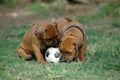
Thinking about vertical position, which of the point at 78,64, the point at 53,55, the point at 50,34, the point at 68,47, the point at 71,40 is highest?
the point at 50,34

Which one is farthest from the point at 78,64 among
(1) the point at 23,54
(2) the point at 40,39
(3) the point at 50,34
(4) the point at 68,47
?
(1) the point at 23,54

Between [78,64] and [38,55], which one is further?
[38,55]

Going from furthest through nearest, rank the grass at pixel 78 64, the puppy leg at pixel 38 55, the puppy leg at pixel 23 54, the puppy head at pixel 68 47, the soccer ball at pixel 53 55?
1. the puppy leg at pixel 23 54
2. the puppy leg at pixel 38 55
3. the soccer ball at pixel 53 55
4. the puppy head at pixel 68 47
5. the grass at pixel 78 64

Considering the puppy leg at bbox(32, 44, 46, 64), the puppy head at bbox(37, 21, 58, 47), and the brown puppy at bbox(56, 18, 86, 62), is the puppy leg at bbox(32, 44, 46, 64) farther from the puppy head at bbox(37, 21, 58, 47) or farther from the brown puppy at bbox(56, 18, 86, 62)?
the brown puppy at bbox(56, 18, 86, 62)

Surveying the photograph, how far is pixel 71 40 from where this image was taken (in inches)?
318

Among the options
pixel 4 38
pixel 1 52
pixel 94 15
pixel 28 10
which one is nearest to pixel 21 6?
pixel 28 10

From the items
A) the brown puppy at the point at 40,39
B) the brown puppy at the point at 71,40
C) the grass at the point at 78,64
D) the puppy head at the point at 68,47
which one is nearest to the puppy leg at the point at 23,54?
the brown puppy at the point at 40,39

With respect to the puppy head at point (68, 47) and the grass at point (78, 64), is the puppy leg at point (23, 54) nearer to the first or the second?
the grass at point (78, 64)

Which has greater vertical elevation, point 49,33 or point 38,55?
point 49,33

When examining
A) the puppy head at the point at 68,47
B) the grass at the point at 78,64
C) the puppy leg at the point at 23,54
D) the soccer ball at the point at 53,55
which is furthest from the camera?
Result: the puppy leg at the point at 23,54

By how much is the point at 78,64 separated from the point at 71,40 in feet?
1.74

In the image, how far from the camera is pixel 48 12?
1655 cm

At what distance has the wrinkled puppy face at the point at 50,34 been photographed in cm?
827

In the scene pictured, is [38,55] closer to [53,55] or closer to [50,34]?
[53,55]
